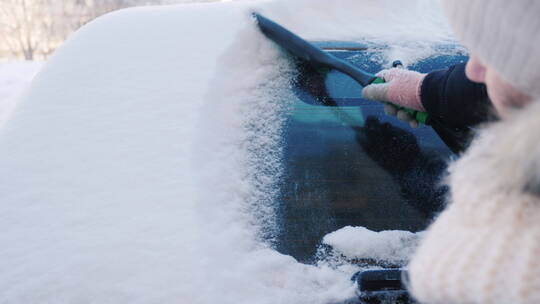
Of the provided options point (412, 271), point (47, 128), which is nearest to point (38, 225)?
point (47, 128)

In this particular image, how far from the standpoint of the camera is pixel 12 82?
495 centimetres

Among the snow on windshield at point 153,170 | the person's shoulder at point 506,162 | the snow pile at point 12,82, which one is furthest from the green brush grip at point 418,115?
the snow pile at point 12,82

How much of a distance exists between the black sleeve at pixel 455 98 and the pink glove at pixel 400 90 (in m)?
0.03

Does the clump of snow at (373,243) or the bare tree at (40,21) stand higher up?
the clump of snow at (373,243)

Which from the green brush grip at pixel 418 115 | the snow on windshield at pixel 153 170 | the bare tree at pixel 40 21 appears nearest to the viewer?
the snow on windshield at pixel 153 170

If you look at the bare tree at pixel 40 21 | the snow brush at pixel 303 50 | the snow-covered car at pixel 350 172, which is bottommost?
the bare tree at pixel 40 21

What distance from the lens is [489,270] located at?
453mm

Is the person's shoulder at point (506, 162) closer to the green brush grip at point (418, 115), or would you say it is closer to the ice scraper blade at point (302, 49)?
the green brush grip at point (418, 115)

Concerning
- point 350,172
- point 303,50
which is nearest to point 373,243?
point 350,172

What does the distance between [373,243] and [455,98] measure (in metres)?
0.48

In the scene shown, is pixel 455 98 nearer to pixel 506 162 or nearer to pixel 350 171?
A: pixel 350 171

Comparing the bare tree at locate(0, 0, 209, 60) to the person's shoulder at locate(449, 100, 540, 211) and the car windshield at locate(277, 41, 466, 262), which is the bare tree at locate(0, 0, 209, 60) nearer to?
the car windshield at locate(277, 41, 466, 262)

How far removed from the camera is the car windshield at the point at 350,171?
0.94 metres

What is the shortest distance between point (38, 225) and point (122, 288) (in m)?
0.24
